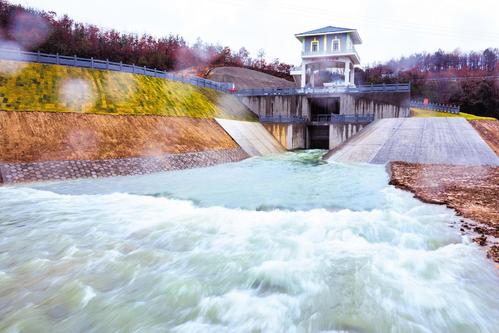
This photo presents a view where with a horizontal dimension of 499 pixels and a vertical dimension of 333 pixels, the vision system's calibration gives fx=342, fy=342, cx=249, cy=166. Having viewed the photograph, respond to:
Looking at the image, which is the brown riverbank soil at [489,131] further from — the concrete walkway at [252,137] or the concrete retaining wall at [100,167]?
the concrete retaining wall at [100,167]

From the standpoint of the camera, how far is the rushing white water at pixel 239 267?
6.04 m

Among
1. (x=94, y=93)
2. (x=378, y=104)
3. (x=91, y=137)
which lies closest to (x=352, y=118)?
(x=378, y=104)

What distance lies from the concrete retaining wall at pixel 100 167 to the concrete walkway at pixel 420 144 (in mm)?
11885

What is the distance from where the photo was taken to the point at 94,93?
86.3ft

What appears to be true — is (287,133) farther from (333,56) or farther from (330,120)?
(333,56)

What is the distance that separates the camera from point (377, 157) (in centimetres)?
2639

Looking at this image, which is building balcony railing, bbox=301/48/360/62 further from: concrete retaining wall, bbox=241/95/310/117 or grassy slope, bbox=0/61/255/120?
grassy slope, bbox=0/61/255/120

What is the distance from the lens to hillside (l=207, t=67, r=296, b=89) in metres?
66.1

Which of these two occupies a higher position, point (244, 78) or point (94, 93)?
point (244, 78)

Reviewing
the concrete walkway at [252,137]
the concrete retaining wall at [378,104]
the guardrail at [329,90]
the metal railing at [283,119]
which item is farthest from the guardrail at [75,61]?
the concrete retaining wall at [378,104]

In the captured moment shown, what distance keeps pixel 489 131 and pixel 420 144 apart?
27.7ft

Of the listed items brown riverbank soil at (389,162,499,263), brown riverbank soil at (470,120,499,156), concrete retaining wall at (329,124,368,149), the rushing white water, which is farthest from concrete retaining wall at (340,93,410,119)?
the rushing white water

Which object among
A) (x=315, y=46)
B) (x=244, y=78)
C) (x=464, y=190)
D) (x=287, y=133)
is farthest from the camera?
(x=244, y=78)

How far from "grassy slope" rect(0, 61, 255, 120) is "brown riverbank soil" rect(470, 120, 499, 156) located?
23.8m
